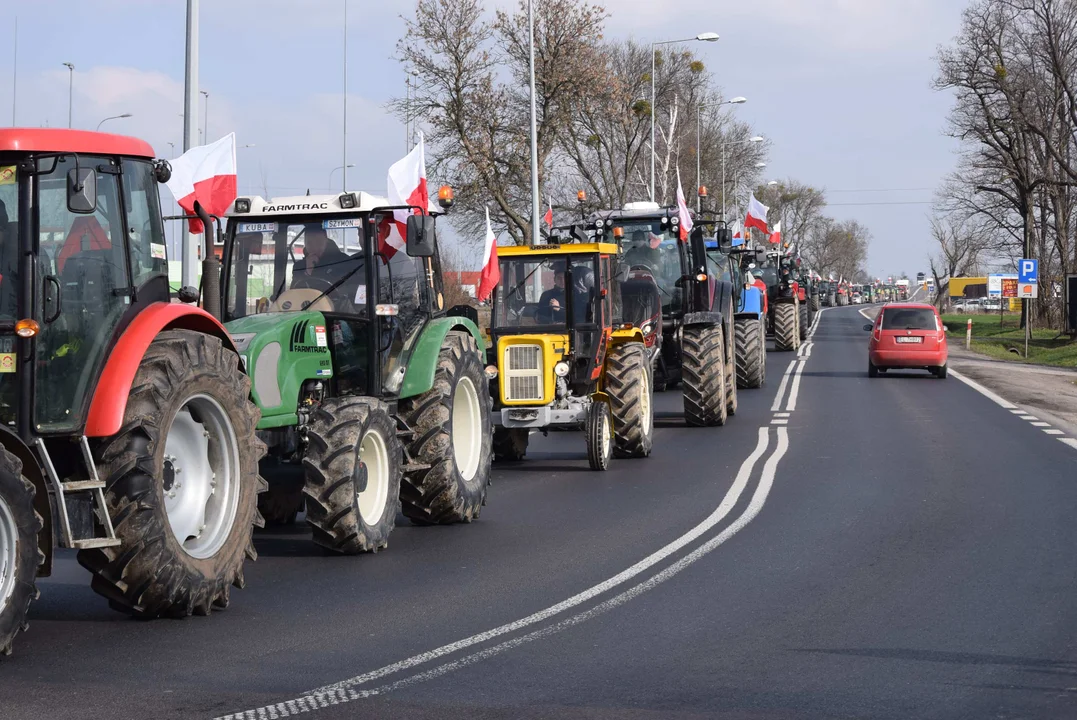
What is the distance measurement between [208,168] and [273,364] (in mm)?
2866

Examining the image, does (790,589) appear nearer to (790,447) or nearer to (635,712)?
(635,712)

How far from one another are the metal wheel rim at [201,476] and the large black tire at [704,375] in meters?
11.6

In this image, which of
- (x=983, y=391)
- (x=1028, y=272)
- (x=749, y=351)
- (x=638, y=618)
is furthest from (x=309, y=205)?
(x=1028, y=272)

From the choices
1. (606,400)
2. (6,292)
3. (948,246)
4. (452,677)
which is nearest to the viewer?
(452,677)

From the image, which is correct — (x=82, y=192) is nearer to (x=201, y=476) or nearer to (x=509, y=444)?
(x=201, y=476)

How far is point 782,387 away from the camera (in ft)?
92.8

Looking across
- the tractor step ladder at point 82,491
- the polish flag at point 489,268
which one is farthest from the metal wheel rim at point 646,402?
the tractor step ladder at point 82,491

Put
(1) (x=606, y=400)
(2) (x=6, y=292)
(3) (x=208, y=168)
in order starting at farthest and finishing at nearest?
(1) (x=606, y=400) < (3) (x=208, y=168) < (2) (x=6, y=292)

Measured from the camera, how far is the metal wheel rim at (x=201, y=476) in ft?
25.6

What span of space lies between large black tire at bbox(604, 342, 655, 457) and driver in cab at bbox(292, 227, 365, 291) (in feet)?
18.0

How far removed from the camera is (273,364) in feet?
31.7

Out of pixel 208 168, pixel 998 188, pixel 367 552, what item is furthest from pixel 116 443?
pixel 998 188

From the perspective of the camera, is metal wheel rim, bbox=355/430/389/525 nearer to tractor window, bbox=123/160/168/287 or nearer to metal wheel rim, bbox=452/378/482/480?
metal wheel rim, bbox=452/378/482/480

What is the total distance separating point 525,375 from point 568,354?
0.63 metres
